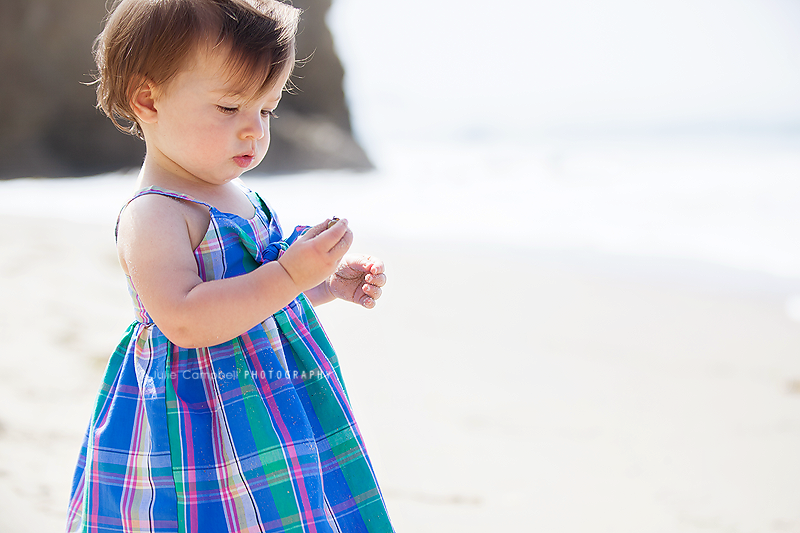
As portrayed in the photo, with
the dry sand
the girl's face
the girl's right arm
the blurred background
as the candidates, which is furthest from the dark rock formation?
the girl's right arm

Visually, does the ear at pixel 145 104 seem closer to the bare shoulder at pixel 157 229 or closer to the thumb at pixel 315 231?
the bare shoulder at pixel 157 229

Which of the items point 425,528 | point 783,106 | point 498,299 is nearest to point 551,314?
point 498,299

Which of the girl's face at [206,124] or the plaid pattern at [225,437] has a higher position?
the girl's face at [206,124]

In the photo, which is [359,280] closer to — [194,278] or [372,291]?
[372,291]

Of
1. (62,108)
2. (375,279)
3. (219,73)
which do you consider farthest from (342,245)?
(62,108)

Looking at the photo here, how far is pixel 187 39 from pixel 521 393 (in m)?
1.89

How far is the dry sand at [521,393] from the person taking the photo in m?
1.86

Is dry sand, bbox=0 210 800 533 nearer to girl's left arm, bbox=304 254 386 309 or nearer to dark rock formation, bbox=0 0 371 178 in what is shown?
girl's left arm, bbox=304 254 386 309

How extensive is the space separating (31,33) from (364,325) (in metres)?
8.74

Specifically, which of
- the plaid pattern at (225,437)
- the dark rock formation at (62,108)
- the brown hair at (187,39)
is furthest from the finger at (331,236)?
the dark rock formation at (62,108)

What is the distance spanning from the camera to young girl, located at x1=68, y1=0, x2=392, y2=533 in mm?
976

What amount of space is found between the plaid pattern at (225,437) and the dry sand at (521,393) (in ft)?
2.30

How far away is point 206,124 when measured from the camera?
1019mm

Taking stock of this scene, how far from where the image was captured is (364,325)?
3104 mm
